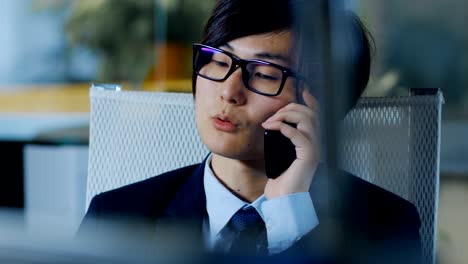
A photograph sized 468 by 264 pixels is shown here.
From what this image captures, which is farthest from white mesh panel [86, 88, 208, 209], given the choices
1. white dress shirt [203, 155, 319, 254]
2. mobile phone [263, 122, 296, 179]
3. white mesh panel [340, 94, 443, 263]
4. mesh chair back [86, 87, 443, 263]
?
white mesh panel [340, 94, 443, 263]

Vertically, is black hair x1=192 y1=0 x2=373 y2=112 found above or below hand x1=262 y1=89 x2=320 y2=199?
above

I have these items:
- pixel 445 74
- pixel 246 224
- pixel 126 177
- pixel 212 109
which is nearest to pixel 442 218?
pixel 445 74

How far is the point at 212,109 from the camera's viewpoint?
5.30 feet

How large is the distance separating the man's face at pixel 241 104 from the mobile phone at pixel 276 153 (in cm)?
2

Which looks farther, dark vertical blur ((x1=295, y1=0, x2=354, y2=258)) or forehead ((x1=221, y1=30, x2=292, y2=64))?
forehead ((x1=221, y1=30, x2=292, y2=64))

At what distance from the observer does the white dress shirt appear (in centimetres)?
139

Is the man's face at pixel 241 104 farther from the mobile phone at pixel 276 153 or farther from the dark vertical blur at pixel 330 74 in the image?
the dark vertical blur at pixel 330 74

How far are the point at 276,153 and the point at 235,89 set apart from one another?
0.48 feet

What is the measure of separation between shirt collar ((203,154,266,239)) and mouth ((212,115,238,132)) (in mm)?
94

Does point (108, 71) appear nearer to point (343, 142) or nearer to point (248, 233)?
point (248, 233)

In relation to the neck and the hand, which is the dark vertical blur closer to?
the hand

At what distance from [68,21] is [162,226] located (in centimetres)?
218

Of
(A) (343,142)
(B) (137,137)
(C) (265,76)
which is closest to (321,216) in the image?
(A) (343,142)

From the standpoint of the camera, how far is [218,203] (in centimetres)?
163
